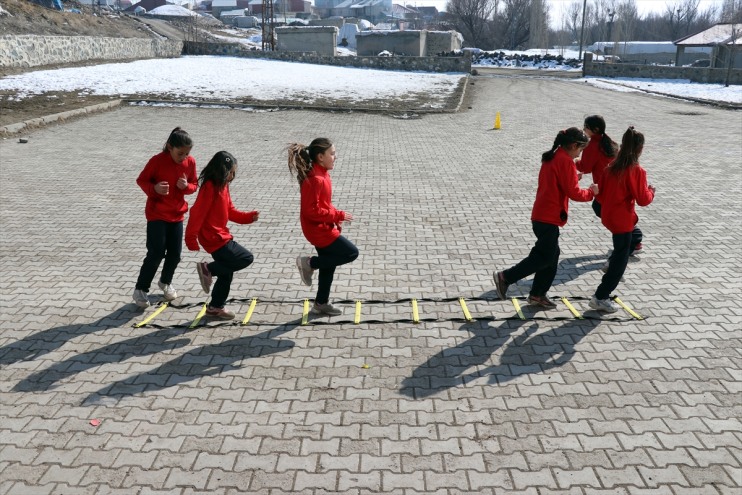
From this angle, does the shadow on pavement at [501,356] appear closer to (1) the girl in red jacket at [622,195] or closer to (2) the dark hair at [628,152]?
(1) the girl in red jacket at [622,195]

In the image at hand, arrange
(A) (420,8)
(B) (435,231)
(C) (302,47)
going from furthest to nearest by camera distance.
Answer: (A) (420,8) < (C) (302,47) < (B) (435,231)

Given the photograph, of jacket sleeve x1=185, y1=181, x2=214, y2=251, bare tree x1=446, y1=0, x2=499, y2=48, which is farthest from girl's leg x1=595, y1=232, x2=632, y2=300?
bare tree x1=446, y1=0, x2=499, y2=48

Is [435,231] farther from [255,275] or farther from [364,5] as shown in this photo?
[364,5]

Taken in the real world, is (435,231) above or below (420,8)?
below

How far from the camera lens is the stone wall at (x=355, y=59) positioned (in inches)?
1506

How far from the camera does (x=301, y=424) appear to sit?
409cm

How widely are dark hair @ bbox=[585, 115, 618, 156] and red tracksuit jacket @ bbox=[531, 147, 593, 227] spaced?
60.1 inches

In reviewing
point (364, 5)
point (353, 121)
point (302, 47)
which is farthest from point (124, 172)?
point (364, 5)

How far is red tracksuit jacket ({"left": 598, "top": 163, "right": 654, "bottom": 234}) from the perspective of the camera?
557cm

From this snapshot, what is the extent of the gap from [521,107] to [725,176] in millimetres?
12748

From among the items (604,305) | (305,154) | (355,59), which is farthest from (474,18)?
(305,154)

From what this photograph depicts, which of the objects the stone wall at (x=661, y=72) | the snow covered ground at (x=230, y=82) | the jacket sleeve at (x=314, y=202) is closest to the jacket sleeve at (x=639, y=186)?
the jacket sleeve at (x=314, y=202)

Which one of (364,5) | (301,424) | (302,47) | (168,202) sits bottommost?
(301,424)

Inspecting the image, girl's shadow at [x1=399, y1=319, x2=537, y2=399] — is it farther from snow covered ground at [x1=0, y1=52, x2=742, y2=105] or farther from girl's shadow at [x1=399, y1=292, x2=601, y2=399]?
snow covered ground at [x1=0, y1=52, x2=742, y2=105]
